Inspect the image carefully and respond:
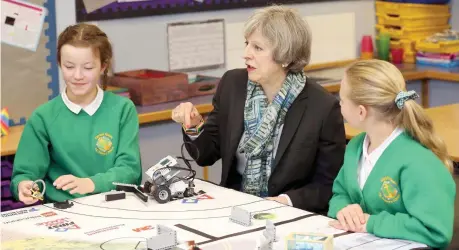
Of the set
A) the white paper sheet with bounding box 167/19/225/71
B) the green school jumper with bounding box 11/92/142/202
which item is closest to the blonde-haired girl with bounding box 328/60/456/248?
the green school jumper with bounding box 11/92/142/202

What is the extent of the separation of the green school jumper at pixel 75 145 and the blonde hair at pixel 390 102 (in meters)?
0.83

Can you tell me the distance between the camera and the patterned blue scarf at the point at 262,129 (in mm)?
2670

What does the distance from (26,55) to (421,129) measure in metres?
2.13

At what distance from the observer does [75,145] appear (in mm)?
2662

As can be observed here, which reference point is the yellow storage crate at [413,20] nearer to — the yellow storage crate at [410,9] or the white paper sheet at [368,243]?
the yellow storage crate at [410,9]

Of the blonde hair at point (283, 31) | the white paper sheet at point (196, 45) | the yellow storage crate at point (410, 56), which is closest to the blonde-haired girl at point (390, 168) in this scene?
the blonde hair at point (283, 31)

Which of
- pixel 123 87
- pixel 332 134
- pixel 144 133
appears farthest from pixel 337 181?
pixel 123 87

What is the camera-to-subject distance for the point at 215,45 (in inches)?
171

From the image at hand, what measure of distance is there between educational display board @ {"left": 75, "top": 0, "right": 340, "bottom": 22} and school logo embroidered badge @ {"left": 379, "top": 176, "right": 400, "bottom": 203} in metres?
2.15

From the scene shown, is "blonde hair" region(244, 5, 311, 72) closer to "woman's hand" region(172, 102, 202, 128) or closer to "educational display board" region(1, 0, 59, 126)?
"woman's hand" region(172, 102, 202, 128)

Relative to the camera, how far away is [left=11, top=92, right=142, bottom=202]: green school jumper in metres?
2.66

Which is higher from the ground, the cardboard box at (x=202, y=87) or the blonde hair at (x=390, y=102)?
the blonde hair at (x=390, y=102)

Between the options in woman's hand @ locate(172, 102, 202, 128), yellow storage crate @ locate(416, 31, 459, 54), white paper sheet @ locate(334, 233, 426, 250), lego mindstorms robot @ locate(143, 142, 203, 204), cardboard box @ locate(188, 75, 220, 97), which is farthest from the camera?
yellow storage crate @ locate(416, 31, 459, 54)

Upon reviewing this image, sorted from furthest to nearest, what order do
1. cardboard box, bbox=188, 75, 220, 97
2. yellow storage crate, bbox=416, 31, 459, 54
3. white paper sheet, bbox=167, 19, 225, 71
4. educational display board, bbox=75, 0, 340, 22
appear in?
yellow storage crate, bbox=416, 31, 459, 54
white paper sheet, bbox=167, 19, 225, 71
cardboard box, bbox=188, 75, 220, 97
educational display board, bbox=75, 0, 340, 22
